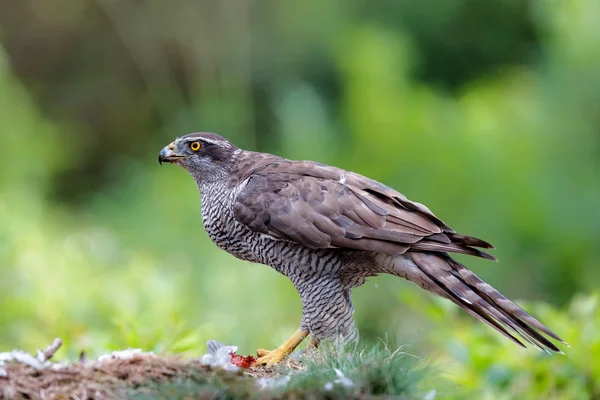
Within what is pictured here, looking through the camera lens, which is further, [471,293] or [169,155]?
[169,155]

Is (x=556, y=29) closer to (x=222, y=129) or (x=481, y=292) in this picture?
(x=222, y=129)

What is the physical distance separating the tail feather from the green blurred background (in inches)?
17.7

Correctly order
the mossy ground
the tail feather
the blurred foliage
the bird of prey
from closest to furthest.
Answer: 1. the mossy ground
2. the tail feather
3. the bird of prey
4. the blurred foliage

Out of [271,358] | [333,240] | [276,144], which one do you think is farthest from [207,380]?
[276,144]

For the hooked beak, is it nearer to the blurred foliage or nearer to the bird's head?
the bird's head

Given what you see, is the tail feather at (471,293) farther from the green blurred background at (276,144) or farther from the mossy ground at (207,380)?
the mossy ground at (207,380)

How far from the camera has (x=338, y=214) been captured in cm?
425

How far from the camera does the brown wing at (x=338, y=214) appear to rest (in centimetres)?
416

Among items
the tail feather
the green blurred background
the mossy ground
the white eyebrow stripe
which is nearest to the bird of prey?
the tail feather

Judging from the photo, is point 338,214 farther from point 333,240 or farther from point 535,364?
point 535,364

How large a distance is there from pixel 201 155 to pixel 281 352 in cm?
121

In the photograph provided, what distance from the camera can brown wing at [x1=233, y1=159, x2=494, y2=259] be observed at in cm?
416

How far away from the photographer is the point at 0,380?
315 cm

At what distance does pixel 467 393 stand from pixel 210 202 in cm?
176
